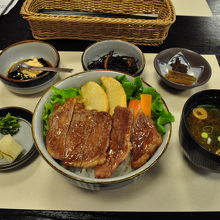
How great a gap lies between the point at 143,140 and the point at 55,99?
2.33 feet

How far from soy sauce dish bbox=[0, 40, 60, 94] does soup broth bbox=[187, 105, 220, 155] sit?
126 cm

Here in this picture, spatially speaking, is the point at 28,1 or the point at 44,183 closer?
the point at 44,183

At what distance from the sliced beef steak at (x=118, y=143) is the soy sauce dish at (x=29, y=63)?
84 cm

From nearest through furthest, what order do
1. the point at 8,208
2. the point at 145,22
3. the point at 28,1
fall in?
the point at 8,208 < the point at 145,22 < the point at 28,1

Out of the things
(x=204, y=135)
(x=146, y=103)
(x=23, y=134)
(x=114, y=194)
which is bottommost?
(x=114, y=194)

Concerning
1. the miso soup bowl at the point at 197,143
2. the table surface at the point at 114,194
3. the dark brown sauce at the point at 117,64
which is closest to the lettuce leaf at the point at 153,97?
the miso soup bowl at the point at 197,143

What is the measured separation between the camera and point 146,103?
5.54 ft

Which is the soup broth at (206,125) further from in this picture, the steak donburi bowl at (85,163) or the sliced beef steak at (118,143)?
the sliced beef steak at (118,143)

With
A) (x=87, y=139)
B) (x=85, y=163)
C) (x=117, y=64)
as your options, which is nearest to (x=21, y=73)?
(x=117, y=64)

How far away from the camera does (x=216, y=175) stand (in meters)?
1.71

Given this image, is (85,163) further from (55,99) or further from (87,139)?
(55,99)

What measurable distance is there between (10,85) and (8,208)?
3.28 feet

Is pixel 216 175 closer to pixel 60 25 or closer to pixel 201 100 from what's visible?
pixel 201 100

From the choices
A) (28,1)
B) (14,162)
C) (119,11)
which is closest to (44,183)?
(14,162)
